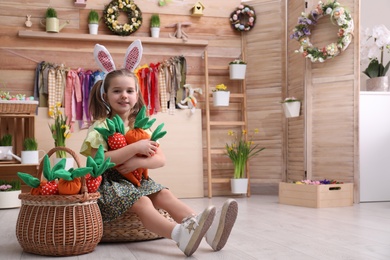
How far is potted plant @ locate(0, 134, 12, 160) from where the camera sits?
413cm

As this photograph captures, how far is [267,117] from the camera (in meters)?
4.98

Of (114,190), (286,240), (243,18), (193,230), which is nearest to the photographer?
(193,230)

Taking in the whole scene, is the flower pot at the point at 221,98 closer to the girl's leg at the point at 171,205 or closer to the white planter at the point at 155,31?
the white planter at the point at 155,31

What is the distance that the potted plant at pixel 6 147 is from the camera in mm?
4131

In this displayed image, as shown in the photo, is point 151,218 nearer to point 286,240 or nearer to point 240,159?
point 286,240

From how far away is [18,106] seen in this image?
4.17 metres

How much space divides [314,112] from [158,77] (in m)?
1.46

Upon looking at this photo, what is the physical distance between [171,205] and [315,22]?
103 inches

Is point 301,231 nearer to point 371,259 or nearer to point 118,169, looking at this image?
point 371,259

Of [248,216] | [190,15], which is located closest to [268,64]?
[190,15]

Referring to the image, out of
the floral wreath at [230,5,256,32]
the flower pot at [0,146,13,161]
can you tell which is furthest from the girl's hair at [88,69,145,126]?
the floral wreath at [230,5,256,32]

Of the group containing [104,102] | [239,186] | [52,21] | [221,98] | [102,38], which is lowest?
[239,186]

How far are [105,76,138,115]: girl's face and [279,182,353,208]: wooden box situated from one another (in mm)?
1895

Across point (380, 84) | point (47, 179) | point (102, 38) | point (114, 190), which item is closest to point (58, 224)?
point (47, 179)
